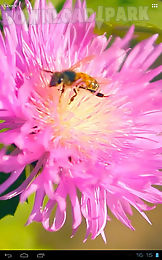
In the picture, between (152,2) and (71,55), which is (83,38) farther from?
(152,2)

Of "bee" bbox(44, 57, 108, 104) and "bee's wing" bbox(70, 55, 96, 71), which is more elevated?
"bee's wing" bbox(70, 55, 96, 71)

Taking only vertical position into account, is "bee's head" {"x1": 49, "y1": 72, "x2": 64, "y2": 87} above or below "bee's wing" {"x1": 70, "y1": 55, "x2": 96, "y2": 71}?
below
